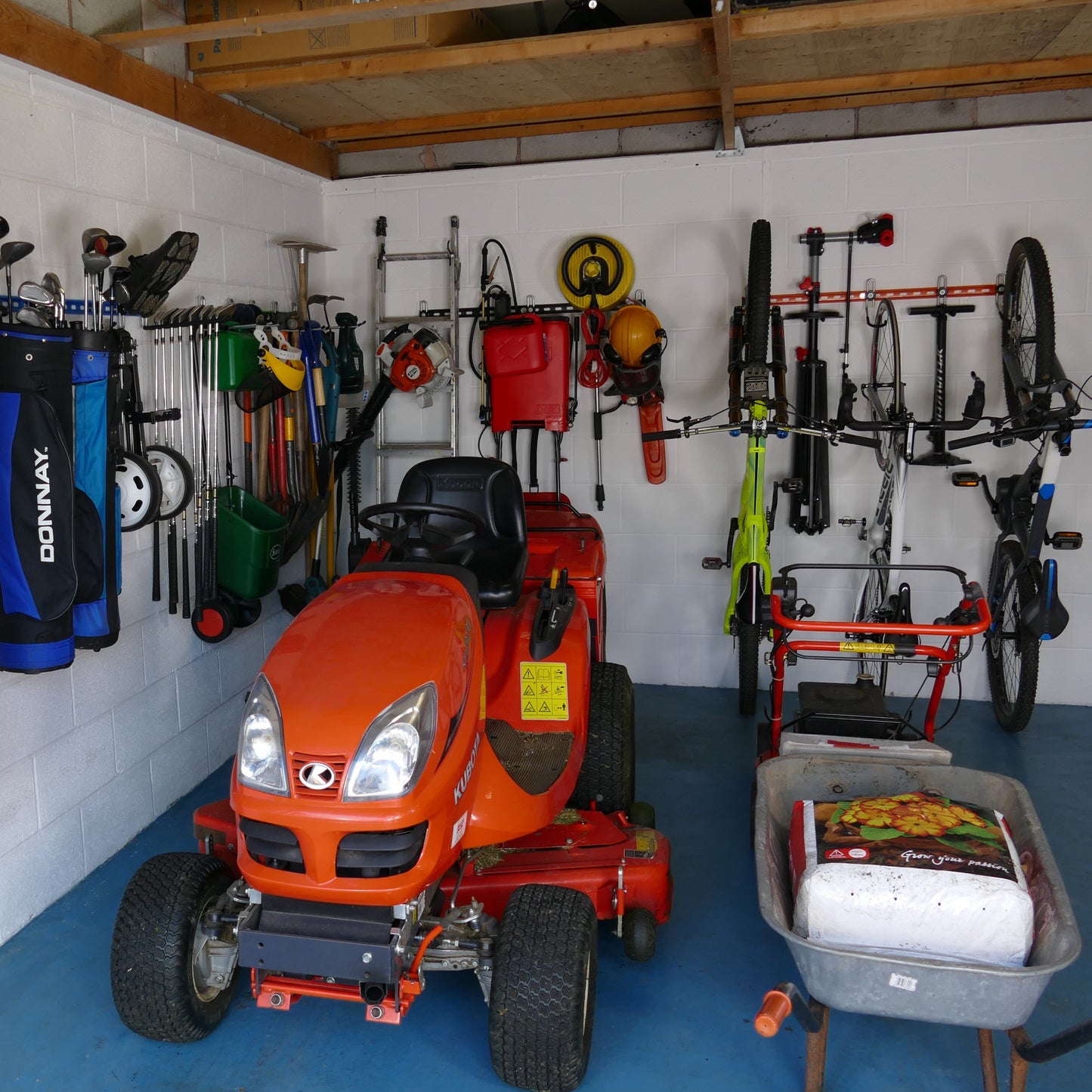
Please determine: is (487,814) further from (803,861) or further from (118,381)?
(118,381)

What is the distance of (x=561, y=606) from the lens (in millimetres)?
2938

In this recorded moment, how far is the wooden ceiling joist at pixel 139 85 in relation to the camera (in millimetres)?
2781

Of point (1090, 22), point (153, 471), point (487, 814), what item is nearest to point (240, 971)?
point (487, 814)

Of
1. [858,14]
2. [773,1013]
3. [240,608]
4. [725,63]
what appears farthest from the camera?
[240,608]

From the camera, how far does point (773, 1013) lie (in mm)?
1687

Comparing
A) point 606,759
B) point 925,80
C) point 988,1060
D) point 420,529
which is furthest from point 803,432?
point 988,1060

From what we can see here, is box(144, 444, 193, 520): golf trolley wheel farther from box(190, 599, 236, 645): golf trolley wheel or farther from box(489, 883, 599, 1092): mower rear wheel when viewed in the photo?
box(489, 883, 599, 1092): mower rear wheel

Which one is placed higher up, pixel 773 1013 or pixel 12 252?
pixel 12 252

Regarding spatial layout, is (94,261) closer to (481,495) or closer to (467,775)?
(481,495)

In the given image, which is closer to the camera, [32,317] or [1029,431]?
[32,317]

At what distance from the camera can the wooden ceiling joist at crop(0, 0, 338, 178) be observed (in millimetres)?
2781

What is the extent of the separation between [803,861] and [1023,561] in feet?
7.60

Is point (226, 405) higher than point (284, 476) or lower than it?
higher

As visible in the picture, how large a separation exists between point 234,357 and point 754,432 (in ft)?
6.19
